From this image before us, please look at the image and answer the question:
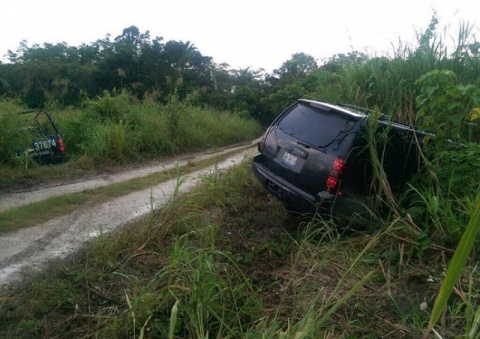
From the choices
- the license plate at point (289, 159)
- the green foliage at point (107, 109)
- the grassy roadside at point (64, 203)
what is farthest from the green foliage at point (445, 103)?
the green foliage at point (107, 109)

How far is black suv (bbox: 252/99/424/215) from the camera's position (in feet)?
15.1

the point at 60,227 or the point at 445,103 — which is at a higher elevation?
the point at 445,103

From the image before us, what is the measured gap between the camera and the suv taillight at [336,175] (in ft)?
14.9

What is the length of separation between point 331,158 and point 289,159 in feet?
2.04

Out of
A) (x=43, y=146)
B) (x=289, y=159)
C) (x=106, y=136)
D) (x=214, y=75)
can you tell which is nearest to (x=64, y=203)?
(x=43, y=146)

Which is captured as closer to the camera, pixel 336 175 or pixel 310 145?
pixel 336 175

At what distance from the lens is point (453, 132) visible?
4676 millimetres

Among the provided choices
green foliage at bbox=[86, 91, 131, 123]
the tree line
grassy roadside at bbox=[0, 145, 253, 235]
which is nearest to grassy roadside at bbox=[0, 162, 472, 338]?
grassy roadside at bbox=[0, 145, 253, 235]

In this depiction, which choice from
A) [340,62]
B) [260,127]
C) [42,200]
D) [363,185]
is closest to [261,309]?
[363,185]

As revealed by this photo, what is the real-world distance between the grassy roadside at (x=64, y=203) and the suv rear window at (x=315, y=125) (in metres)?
1.49

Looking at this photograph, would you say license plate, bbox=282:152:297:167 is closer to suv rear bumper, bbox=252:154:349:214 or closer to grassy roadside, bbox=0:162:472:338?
suv rear bumper, bbox=252:154:349:214

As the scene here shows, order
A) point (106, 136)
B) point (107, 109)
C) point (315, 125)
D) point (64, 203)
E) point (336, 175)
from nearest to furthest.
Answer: point (336, 175)
point (315, 125)
point (64, 203)
point (106, 136)
point (107, 109)

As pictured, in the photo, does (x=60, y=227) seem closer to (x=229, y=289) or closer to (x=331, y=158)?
(x=229, y=289)

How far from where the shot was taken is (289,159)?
5113mm
